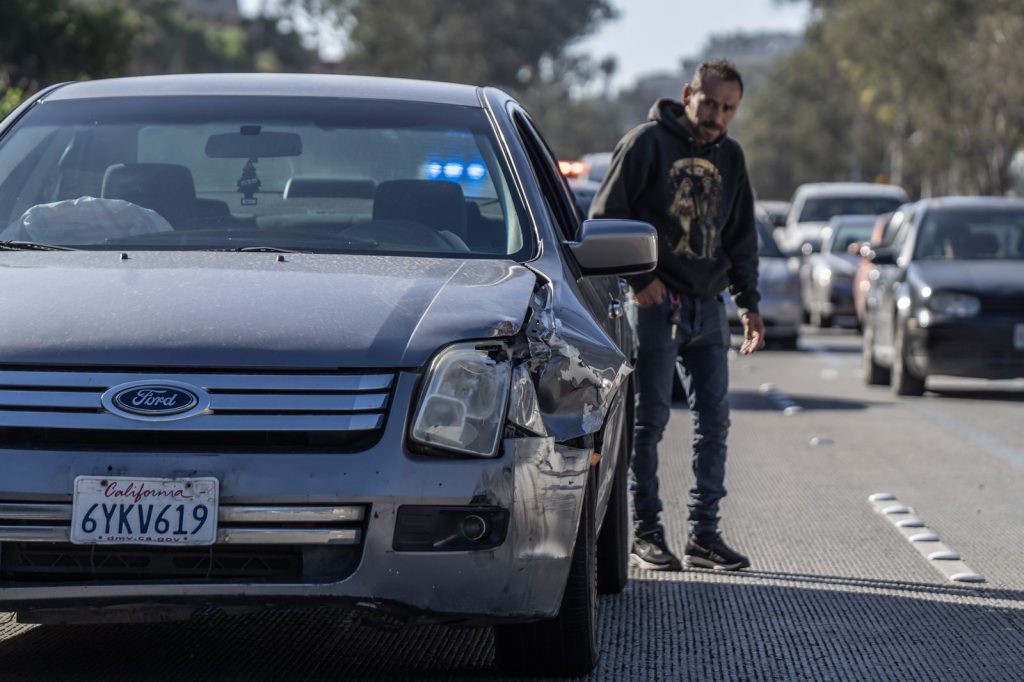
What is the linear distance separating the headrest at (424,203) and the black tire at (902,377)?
405 inches

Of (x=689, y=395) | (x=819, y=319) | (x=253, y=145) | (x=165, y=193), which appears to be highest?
(x=253, y=145)

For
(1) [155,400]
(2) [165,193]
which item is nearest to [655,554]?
(2) [165,193]

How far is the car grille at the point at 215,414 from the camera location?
425cm

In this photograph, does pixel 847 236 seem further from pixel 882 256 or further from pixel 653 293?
pixel 653 293

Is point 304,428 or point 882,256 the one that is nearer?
point 304,428

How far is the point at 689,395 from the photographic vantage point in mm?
7207

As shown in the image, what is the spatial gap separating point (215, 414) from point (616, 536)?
2.19 metres

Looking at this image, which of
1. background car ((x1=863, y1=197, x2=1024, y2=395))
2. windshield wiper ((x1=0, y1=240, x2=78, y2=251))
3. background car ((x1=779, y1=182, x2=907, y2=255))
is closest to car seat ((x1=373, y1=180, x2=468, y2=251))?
windshield wiper ((x1=0, y1=240, x2=78, y2=251))

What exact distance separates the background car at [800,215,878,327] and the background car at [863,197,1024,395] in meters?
8.66

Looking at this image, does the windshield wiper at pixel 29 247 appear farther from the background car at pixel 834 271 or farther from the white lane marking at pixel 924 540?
the background car at pixel 834 271

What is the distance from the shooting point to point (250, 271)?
486 cm

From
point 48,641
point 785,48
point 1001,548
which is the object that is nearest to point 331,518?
point 48,641

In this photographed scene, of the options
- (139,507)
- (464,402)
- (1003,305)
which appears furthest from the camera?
(1003,305)

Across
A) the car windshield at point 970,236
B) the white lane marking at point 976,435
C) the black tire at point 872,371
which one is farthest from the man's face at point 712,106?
the black tire at point 872,371
